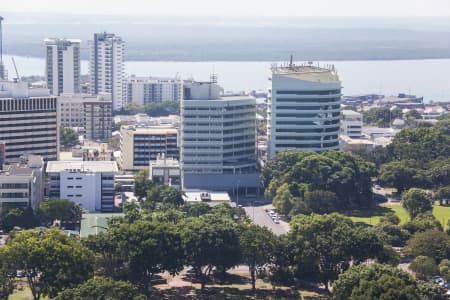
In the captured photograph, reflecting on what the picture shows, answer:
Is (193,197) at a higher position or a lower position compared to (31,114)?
lower

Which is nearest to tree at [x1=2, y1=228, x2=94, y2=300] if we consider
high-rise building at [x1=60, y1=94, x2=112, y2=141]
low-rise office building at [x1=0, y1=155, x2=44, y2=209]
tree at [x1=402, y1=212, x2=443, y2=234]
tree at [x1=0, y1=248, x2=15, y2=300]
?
tree at [x1=0, y1=248, x2=15, y2=300]

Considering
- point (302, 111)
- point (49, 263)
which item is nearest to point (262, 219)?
point (302, 111)

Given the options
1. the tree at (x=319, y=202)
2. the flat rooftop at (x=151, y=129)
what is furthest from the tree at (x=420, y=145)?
the flat rooftop at (x=151, y=129)

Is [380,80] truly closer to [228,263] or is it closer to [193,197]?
[193,197]

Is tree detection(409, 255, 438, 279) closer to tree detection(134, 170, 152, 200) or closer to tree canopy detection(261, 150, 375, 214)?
tree canopy detection(261, 150, 375, 214)

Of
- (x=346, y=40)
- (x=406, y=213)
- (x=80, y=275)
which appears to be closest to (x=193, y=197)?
(x=406, y=213)
